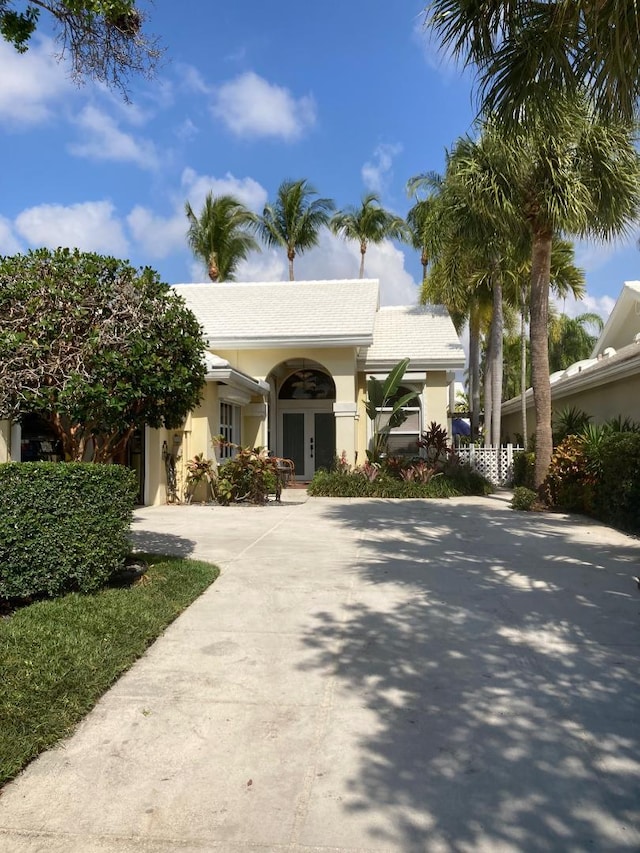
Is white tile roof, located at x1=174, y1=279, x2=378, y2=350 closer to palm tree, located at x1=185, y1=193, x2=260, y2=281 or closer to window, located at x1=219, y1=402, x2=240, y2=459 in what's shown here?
window, located at x1=219, y1=402, x2=240, y2=459

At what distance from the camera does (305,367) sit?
20172 mm

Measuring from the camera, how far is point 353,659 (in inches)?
178

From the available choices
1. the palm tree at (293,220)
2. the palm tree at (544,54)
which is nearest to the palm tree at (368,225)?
the palm tree at (293,220)

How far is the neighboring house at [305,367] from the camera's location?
15.0m

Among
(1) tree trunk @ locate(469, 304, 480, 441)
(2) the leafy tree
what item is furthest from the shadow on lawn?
(1) tree trunk @ locate(469, 304, 480, 441)

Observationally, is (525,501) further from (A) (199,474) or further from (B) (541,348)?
(A) (199,474)

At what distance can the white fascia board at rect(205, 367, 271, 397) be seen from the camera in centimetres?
1374

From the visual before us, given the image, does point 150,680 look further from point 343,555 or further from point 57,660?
point 343,555

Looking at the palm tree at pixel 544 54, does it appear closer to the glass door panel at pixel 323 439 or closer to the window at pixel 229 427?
the window at pixel 229 427

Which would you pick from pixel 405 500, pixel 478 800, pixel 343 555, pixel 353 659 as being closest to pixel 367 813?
pixel 478 800

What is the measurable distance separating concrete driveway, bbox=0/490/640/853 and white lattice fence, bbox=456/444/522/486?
11600 mm

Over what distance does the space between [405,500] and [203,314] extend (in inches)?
350

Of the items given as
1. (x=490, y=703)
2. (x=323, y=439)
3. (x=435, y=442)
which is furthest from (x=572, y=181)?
(x=323, y=439)

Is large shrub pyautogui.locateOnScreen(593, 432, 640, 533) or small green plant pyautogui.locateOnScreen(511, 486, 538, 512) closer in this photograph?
large shrub pyautogui.locateOnScreen(593, 432, 640, 533)
